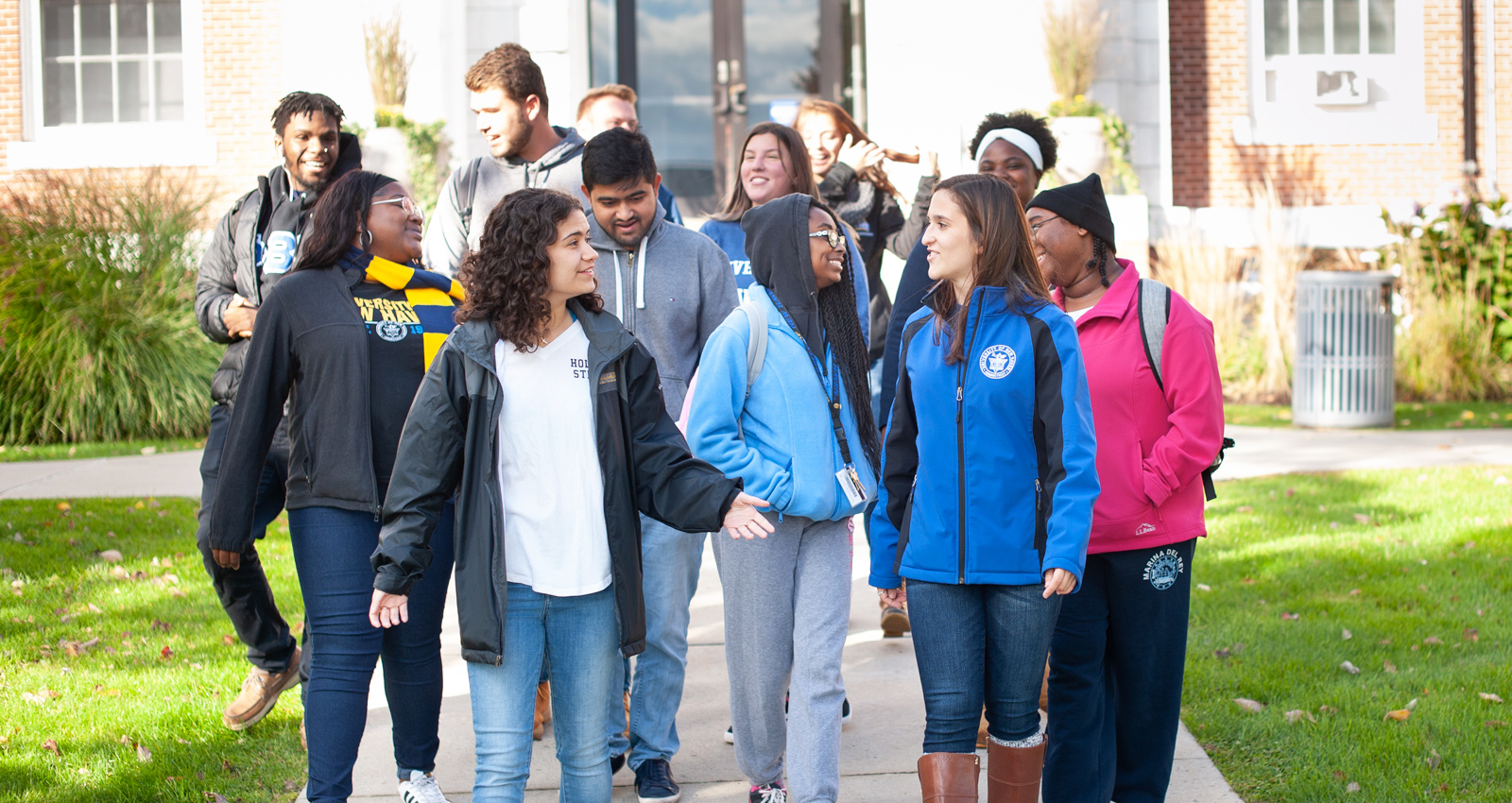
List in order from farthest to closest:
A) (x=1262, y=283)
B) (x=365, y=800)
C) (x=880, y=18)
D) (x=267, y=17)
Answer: (x=267, y=17), (x=880, y=18), (x=1262, y=283), (x=365, y=800)

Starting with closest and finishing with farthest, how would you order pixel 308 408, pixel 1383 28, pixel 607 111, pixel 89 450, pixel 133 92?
1. pixel 308 408
2. pixel 607 111
3. pixel 89 450
4. pixel 133 92
5. pixel 1383 28

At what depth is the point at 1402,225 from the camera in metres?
13.2

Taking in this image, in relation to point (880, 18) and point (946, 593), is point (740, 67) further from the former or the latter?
point (946, 593)

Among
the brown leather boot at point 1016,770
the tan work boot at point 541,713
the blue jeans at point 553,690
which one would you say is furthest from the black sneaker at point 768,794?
the tan work boot at point 541,713

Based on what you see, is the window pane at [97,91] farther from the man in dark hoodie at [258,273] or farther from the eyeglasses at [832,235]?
the eyeglasses at [832,235]

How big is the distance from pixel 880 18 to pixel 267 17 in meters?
7.02

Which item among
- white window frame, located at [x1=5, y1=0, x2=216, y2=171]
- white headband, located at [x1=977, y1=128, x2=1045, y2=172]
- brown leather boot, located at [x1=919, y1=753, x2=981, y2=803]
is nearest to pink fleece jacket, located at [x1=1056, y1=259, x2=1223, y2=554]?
brown leather boot, located at [x1=919, y1=753, x2=981, y2=803]

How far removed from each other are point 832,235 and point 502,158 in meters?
1.78

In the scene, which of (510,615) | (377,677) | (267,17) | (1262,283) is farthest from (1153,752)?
(267,17)

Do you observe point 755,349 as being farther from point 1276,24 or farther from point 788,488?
point 1276,24

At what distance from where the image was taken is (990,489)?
128 inches

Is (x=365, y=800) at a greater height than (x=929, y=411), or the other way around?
(x=929, y=411)

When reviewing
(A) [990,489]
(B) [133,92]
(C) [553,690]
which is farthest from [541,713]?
(B) [133,92]

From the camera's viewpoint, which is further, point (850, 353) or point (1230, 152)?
point (1230, 152)
